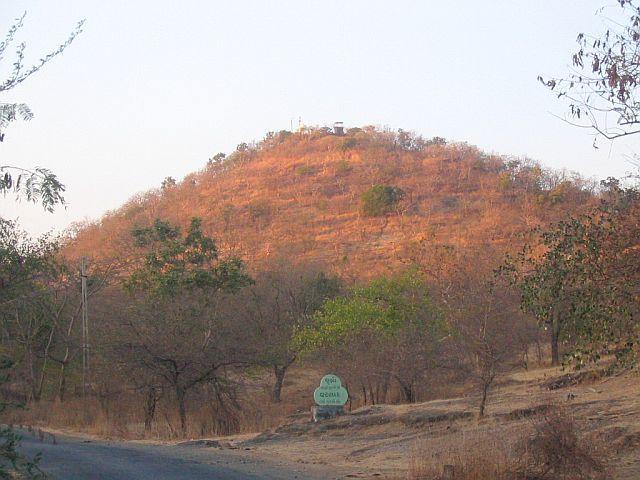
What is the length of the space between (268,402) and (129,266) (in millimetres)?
12887

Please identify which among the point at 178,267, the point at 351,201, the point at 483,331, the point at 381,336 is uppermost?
the point at 351,201

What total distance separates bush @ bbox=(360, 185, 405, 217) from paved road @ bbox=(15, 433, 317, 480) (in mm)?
46583

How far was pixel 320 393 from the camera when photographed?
2088cm

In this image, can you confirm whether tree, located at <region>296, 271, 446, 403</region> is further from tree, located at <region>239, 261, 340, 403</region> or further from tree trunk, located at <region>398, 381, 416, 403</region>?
tree, located at <region>239, 261, 340, 403</region>

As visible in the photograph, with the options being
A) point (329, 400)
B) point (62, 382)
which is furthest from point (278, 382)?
point (329, 400)

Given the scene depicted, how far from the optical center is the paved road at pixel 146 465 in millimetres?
11391

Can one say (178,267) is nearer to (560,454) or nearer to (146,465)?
(146,465)

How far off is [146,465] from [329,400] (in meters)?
8.88

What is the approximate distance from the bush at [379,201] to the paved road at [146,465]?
153 ft

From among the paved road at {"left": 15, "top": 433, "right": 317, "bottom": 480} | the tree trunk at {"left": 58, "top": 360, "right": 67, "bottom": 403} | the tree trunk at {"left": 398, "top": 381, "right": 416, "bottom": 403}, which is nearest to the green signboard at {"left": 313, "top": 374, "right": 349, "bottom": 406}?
the tree trunk at {"left": 398, "top": 381, "right": 416, "bottom": 403}

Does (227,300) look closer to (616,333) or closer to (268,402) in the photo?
(268,402)

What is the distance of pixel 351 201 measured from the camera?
213ft

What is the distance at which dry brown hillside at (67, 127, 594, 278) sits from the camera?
5466cm

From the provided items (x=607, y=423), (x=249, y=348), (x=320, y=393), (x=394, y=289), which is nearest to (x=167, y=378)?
(x=249, y=348)
